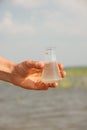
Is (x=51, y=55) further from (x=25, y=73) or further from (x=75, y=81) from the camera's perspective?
(x=75, y=81)

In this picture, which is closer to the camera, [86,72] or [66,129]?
[66,129]

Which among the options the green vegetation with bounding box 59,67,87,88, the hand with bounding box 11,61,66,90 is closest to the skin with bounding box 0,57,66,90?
the hand with bounding box 11,61,66,90

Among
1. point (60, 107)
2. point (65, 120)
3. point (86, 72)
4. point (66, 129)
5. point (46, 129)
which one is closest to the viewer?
point (66, 129)

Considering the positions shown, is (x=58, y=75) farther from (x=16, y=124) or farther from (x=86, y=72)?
(x=86, y=72)

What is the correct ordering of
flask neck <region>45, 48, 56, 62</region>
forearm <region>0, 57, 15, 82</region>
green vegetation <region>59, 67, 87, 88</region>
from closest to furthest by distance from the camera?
flask neck <region>45, 48, 56, 62</region>, forearm <region>0, 57, 15, 82</region>, green vegetation <region>59, 67, 87, 88</region>

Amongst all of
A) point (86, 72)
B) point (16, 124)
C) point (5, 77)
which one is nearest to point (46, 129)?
point (16, 124)

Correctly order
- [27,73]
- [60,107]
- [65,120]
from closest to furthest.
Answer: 1. [27,73]
2. [65,120]
3. [60,107]

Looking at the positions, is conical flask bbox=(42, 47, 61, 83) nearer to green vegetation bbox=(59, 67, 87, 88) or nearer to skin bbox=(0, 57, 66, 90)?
skin bbox=(0, 57, 66, 90)

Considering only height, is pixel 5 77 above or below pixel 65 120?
below
